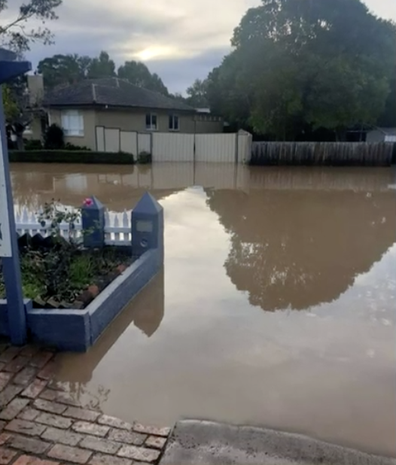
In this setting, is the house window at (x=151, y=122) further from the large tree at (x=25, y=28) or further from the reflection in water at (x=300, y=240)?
the reflection in water at (x=300, y=240)

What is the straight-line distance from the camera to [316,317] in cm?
486

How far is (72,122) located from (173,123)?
6.83 m

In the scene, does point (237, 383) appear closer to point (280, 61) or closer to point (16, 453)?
point (16, 453)

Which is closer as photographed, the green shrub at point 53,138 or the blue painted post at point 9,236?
A: the blue painted post at point 9,236

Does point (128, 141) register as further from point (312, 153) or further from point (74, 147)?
point (312, 153)

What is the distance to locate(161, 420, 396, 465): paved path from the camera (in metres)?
2.68

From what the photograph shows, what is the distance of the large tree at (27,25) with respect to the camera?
18953 millimetres

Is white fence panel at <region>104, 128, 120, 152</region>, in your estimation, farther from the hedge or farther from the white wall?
the hedge

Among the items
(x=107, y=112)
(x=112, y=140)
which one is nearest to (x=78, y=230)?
(x=112, y=140)

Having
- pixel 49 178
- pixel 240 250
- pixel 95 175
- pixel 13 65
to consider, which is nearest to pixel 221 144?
pixel 95 175

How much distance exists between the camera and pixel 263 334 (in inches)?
175

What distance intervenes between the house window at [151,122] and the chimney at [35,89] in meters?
6.30

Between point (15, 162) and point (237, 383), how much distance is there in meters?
20.5

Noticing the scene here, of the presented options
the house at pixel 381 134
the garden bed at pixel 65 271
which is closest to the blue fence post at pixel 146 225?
the garden bed at pixel 65 271
